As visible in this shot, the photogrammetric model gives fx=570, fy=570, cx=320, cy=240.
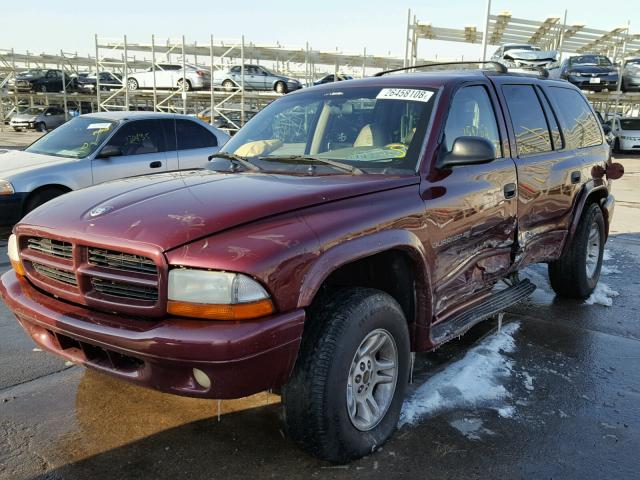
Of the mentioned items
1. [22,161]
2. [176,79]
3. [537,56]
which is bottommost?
[22,161]

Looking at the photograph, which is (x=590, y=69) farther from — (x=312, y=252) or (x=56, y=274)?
(x=56, y=274)

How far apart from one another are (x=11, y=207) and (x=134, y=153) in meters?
1.75

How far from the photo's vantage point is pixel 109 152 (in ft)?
25.1

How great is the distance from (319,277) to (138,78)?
1095 inches

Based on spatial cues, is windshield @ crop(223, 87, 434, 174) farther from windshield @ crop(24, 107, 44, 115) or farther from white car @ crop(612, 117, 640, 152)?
windshield @ crop(24, 107, 44, 115)

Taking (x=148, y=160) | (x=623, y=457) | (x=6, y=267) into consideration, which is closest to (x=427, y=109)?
(x=623, y=457)

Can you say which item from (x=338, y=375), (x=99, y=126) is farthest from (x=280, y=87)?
(x=338, y=375)

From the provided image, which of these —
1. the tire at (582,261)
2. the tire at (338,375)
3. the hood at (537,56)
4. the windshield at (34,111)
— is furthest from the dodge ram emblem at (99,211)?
the windshield at (34,111)

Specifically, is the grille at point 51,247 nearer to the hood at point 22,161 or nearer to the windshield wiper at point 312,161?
the windshield wiper at point 312,161

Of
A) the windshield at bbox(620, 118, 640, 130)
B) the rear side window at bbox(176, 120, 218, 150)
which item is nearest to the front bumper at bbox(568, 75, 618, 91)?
the windshield at bbox(620, 118, 640, 130)

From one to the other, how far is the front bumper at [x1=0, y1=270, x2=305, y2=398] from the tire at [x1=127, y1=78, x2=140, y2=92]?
27.4m

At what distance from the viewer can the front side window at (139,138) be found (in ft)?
26.0

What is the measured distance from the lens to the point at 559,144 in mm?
4645

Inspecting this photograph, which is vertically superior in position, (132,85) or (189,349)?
(132,85)
